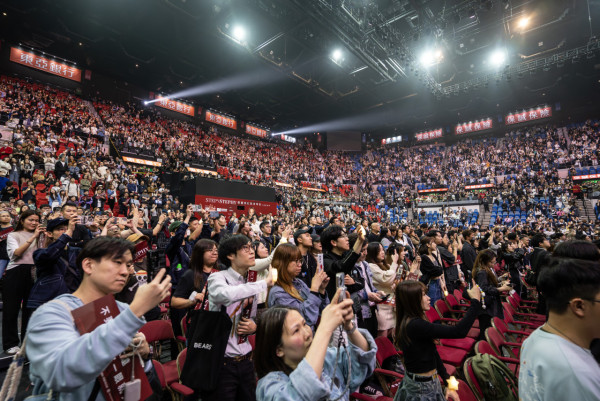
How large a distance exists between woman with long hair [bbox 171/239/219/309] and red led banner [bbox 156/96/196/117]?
22377 millimetres

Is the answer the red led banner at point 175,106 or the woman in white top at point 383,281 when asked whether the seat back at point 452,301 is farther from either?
the red led banner at point 175,106

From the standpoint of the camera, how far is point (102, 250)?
144 centimetres

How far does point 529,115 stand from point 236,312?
31917mm

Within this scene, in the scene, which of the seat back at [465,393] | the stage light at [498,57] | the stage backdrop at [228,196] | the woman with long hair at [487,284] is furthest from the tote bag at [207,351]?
the stage light at [498,57]

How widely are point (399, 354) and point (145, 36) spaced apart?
61.2 feet

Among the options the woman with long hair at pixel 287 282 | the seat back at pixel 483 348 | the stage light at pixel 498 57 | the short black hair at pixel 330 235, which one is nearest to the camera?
the woman with long hair at pixel 287 282

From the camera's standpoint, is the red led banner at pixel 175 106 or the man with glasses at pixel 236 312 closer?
the man with glasses at pixel 236 312

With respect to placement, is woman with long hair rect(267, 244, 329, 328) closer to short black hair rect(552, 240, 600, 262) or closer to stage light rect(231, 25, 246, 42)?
short black hair rect(552, 240, 600, 262)

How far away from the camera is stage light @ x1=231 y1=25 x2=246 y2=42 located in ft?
44.4

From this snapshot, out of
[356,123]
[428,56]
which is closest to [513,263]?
[428,56]

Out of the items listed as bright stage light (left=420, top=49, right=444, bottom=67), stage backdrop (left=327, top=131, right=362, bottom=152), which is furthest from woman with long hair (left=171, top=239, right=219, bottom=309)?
stage backdrop (left=327, top=131, right=362, bottom=152)

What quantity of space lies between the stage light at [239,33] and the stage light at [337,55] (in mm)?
4861

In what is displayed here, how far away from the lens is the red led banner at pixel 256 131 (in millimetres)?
27922

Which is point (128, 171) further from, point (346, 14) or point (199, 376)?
point (199, 376)
